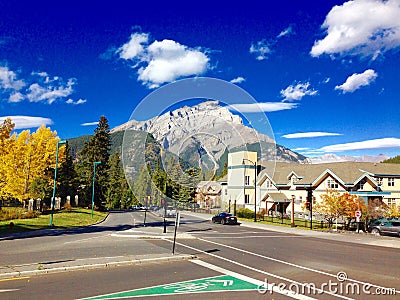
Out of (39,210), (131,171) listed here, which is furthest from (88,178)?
(131,171)

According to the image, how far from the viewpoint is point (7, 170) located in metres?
41.1

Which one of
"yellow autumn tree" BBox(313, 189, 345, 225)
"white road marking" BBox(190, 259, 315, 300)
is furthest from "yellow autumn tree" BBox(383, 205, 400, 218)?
"white road marking" BBox(190, 259, 315, 300)

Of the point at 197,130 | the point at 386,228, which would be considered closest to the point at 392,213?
the point at 386,228

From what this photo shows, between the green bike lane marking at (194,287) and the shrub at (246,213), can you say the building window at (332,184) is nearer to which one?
the shrub at (246,213)

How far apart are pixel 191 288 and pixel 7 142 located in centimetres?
3718

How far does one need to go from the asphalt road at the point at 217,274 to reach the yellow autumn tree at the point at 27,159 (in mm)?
23971

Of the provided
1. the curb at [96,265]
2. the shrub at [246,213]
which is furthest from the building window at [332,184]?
the curb at [96,265]

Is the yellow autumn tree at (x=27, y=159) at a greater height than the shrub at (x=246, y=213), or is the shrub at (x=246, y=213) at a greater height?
the yellow autumn tree at (x=27, y=159)

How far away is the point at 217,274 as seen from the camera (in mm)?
12734

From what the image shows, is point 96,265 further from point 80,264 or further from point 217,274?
point 217,274

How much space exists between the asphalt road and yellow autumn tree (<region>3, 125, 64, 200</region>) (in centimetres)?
2397

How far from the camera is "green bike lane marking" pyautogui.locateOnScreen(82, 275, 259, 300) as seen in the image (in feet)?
31.8

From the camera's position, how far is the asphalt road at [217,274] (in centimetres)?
1004

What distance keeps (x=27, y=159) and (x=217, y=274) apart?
3967 cm
